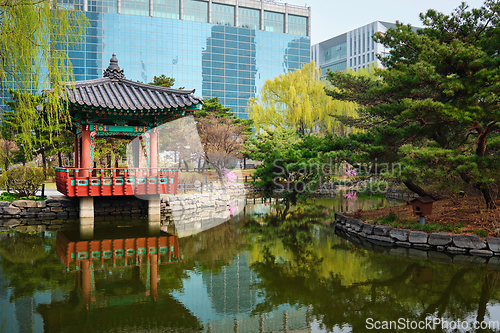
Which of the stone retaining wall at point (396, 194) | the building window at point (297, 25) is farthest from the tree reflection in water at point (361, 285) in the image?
the building window at point (297, 25)

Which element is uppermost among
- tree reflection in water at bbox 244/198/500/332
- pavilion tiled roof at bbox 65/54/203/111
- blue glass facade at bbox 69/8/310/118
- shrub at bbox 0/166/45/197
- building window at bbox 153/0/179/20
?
building window at bbox 153/0/179/20

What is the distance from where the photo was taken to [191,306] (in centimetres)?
552

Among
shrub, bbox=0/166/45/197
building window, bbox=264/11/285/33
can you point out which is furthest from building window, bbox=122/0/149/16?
shrub, bbox=0/166/45/197

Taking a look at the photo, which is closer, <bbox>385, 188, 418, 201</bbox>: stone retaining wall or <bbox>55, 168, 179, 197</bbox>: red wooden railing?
<bbox>55, 168, 179, 197</bbox>: red wooden railing

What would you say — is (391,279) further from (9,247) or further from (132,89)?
(132,89)

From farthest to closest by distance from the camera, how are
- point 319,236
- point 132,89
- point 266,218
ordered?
point 266,218 < point 132,89 < point 319,236


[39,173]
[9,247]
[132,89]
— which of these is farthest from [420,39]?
[39,173]

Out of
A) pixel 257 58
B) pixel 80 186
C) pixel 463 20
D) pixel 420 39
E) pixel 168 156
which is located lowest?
pixel 80 186

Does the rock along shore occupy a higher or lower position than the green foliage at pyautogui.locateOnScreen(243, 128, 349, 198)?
lower

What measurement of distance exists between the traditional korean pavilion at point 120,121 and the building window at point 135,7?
44.1 meters

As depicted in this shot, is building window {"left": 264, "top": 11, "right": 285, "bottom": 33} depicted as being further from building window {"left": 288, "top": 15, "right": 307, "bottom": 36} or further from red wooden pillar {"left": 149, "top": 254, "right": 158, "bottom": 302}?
red wooden pillar {"left": 149, "top": 254, "right": 158, "bottom": 302}

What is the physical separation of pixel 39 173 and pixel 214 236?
8802 millimetres

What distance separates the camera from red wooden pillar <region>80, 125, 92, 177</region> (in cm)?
1180

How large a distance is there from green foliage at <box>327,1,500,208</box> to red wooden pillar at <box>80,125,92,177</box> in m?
8.91
